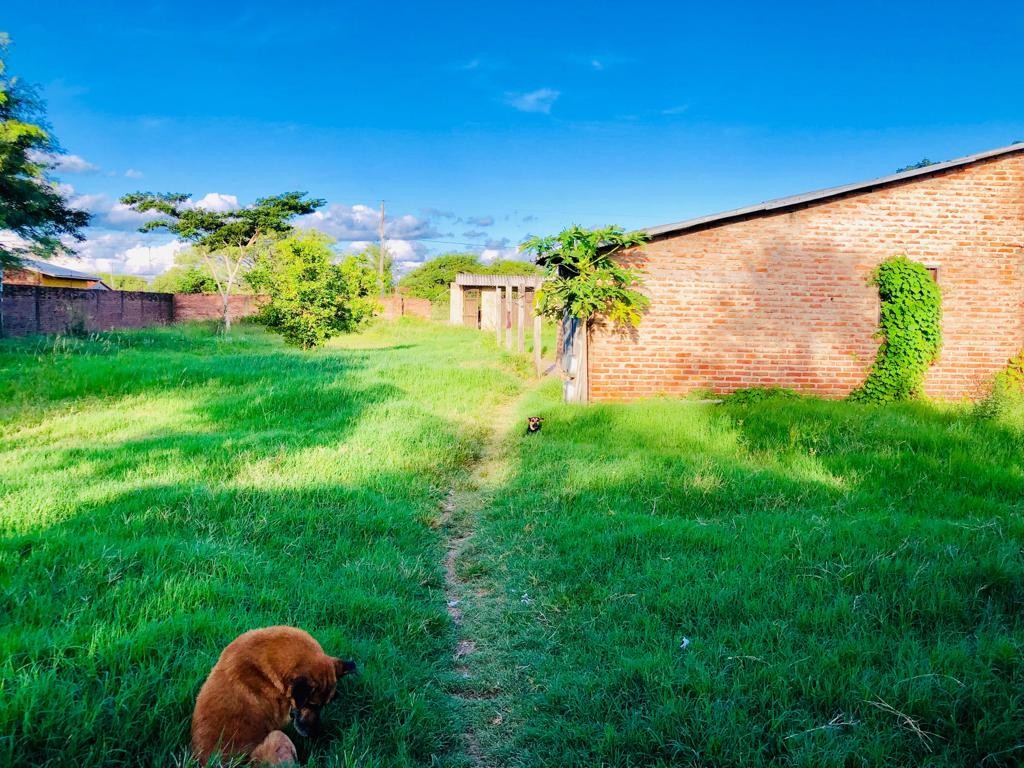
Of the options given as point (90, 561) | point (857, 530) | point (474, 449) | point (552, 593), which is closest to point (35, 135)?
point (474, 449)

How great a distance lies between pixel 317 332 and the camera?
73.2 ft

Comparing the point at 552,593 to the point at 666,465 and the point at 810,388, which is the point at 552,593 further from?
the point at 810,388

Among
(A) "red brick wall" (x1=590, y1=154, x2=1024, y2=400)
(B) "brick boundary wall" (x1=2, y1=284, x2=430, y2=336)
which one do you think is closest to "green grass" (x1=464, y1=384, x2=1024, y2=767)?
(A) "red brick wall" (x1=590, y1=154, x2=1024, y2=400)

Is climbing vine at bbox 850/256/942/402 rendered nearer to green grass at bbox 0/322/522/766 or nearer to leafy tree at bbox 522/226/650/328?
leafy tree at bbox 522/226/650/328

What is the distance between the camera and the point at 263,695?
2346mm

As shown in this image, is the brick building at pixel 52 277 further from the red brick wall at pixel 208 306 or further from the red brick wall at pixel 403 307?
the red brick wall at pixel 403 307

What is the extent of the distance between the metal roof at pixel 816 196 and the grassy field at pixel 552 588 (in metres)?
3.99

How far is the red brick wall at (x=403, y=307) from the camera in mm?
35047

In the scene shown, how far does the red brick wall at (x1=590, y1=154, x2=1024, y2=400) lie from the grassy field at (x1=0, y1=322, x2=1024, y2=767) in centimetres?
276

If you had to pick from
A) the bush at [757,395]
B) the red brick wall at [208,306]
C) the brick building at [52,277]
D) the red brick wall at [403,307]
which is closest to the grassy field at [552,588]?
the bush at [757,395]

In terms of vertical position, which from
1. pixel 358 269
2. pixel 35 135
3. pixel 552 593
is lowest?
pixel 552 593

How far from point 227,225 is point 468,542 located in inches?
1204

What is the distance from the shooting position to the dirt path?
3.12 meters

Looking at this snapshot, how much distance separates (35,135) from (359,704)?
2228 cm
